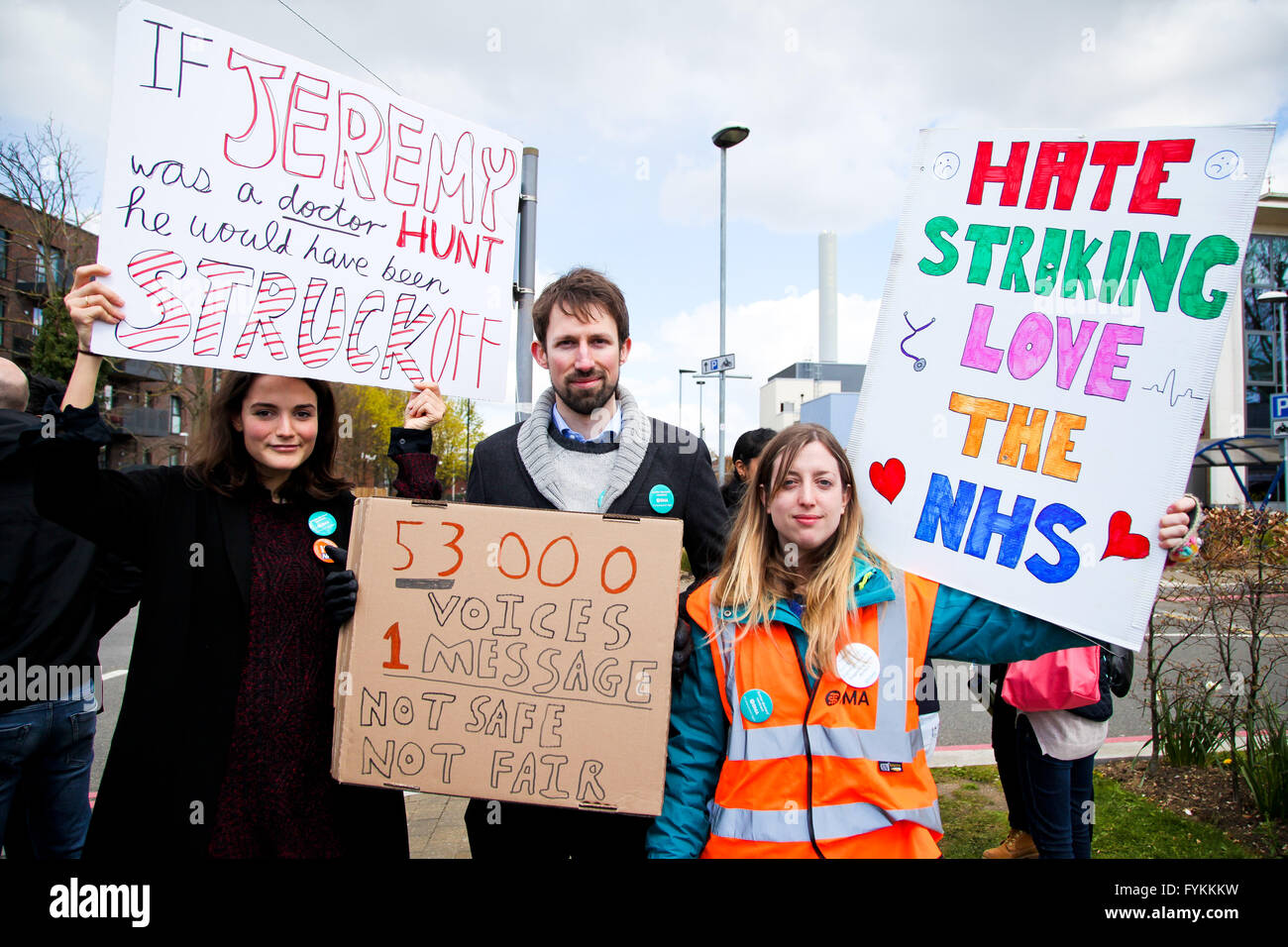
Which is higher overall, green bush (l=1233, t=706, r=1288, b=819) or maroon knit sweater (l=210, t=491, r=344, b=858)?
maroon knit sweater (l=210, t=491, r=344, b=858)

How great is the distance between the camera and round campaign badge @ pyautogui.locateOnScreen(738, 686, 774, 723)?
178 centimetres

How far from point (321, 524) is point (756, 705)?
1.35 m

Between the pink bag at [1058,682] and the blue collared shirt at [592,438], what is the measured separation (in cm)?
192

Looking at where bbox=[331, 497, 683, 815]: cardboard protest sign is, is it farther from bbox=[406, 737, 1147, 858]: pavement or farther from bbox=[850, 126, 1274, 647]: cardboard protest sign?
bbox=[406, 737, 1147, 858]: pavement

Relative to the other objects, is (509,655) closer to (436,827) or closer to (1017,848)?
(436,827)

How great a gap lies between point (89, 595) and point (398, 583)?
62.2 inches

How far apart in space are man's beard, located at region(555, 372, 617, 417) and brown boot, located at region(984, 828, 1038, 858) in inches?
117

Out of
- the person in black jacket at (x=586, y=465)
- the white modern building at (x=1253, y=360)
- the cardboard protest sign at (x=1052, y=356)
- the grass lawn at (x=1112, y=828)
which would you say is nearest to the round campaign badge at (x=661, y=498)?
the person in black jacket at (x=586, y=465)

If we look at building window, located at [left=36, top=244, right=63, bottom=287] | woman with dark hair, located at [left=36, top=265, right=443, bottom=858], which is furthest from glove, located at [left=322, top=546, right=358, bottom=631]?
building window, located at [left=36, top=244, right=63, bottom=287]

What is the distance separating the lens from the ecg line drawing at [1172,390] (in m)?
1.74

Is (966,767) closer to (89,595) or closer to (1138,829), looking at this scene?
(1138,829)

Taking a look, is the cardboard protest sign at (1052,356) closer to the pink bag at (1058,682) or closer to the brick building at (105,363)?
the pink bag at (1058,682)

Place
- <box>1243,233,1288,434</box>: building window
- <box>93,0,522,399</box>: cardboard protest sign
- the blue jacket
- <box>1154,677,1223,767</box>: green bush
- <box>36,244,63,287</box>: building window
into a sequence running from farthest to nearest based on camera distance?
<box>1243,233,1288,434</box>: building window → <box>36,244,63,287</box>: building window → <box>1154,677,1223,767</box>: green bush → <box>93,0,522,399</box>: cardboard protest sign → the blue jacket
